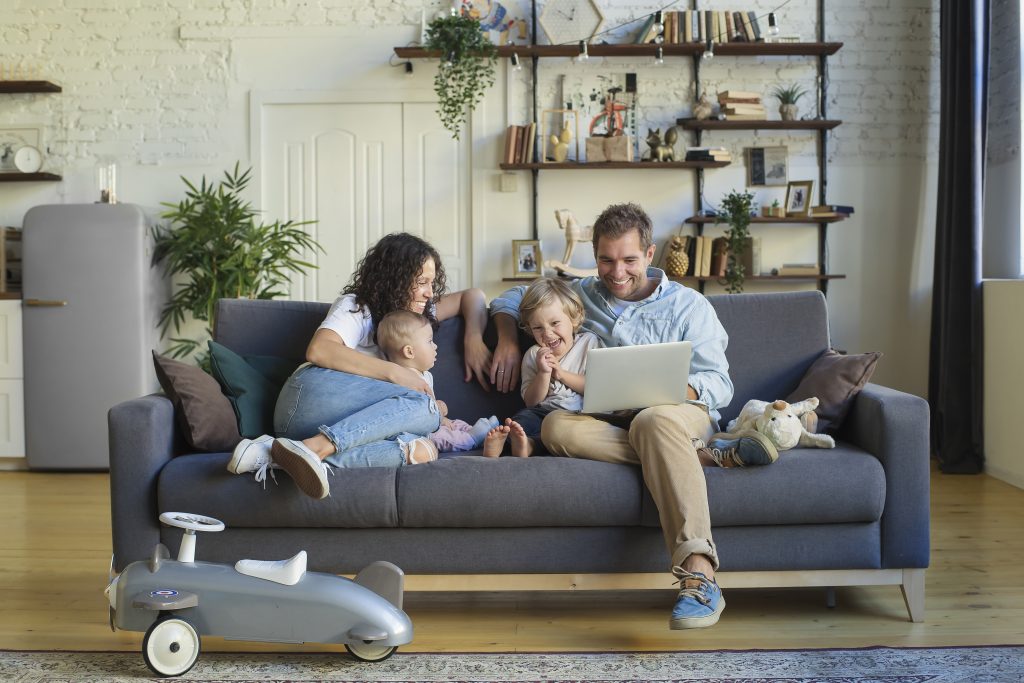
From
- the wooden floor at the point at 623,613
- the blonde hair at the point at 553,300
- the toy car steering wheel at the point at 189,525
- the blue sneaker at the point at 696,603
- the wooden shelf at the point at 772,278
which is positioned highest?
the wooden shelf at the point at 772,278

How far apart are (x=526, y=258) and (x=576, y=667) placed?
3536mm

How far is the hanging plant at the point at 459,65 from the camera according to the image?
5379 millimetres

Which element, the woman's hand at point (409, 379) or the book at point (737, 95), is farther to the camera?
the book at point (737, 95)

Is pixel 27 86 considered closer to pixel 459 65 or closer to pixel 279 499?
pixel 459 65

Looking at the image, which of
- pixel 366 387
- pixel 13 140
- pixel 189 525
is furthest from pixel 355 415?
pixel 13 140

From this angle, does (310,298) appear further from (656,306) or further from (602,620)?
(602,620)

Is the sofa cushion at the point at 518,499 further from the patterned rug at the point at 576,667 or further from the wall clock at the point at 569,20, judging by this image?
the wall clock at the point at 569,20

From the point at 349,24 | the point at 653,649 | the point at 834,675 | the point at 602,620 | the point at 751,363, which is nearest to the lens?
the point at 834,675

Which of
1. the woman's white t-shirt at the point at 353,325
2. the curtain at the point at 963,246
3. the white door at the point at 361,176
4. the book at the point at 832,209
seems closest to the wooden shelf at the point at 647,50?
the white door at the point at 361,176

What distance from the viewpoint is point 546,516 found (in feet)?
8.54

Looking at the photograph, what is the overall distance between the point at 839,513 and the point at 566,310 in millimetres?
974

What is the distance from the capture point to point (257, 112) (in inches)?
227

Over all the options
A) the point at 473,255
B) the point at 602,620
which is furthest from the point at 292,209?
the point at 602,620

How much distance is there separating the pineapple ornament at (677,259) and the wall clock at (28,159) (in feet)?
12.0
